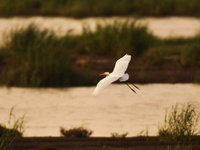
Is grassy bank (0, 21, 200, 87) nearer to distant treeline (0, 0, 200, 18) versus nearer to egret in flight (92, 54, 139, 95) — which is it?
egret in flight (92, 54, 139, 95)

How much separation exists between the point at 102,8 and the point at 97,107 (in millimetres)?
11529

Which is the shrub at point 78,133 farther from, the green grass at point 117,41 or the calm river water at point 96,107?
the green grass at point 117,41

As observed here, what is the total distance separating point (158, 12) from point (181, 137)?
14752mm

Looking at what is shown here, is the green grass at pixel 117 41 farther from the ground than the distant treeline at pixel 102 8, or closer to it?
closer to it

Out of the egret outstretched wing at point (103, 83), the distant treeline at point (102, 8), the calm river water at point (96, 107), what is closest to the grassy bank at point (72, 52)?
the calm river water at point (96, 107)

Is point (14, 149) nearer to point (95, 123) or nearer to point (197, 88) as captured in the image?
point (95, 123)

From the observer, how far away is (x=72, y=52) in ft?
52.4

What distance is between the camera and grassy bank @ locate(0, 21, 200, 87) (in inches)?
538

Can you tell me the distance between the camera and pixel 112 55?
1591 centimetres

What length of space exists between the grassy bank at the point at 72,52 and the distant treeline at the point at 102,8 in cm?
597

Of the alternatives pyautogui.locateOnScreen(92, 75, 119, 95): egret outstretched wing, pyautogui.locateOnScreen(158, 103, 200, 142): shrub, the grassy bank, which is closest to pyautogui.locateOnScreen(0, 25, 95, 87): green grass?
the grassy bank

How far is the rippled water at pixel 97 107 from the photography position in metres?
11.1

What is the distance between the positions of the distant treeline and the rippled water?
9626 millimetres

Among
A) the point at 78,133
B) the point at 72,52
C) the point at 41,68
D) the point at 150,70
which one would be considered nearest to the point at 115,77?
the point at 78,133
